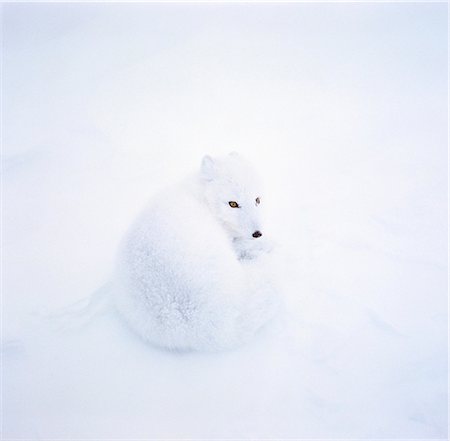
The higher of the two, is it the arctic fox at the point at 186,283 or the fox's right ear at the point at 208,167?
the fox's right ear at the point at 208,167

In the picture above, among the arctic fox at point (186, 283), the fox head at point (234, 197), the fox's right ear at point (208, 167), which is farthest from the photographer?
the fox's right ear at point (208, 167)

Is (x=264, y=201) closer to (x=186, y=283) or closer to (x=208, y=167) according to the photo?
(x=208, y=167)

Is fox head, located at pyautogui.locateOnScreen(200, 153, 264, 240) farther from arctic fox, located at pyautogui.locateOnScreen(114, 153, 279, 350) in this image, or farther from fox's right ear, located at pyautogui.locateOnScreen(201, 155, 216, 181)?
arctic fox, located at pyautogui.locateOnScreen(114, 153, 279, 350)

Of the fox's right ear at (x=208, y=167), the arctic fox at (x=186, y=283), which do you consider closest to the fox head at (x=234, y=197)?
the fox's right ear at (x=208, y=167)

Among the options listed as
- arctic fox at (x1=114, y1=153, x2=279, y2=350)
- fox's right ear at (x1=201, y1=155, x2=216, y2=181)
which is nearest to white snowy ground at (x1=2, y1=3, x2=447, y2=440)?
arctic fox at (x1=114, y1=153, x2=279, y2=350)

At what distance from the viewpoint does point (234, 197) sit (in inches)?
115

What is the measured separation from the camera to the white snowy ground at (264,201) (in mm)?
2277

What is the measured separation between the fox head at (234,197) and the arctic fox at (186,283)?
203mm

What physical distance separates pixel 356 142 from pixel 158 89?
2781 millimetres

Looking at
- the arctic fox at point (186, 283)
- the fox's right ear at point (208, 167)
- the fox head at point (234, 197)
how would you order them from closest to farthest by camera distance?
the arctic fox at point (186, 283)
the fox head at point (234, 197)
the fox's right ear at point (208, 167)

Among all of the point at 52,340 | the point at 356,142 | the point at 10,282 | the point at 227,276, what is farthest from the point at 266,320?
the point at 356,142

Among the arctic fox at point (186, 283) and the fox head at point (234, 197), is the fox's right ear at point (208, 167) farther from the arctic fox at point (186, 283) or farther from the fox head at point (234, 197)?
the arctic fox at point (186, 283)

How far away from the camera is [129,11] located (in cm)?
655

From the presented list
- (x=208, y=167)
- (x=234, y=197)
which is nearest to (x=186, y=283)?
(x=234, y=197)
